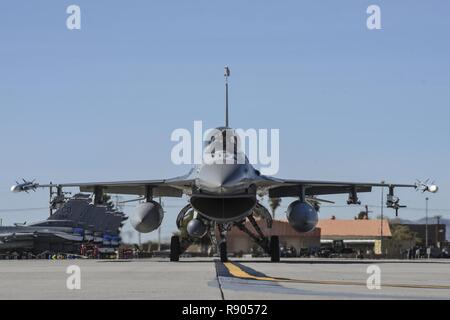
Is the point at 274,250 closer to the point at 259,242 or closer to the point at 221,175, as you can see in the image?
the point at 259,242

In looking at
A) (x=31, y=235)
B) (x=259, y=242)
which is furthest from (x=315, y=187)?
(x=31, y=235)

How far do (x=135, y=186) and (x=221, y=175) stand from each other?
8.74 m

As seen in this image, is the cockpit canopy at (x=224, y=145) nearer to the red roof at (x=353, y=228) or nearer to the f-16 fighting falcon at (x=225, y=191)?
the f-16 fighting falcon at (x=225, y=191)

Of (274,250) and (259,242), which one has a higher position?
(259,242)

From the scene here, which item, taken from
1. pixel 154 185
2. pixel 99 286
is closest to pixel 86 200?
pixel 154 185

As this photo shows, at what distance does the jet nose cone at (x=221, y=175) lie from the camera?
1073 inches

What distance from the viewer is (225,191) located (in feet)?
90.4

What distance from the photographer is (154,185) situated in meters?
33.4

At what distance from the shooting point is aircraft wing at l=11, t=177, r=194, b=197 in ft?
102

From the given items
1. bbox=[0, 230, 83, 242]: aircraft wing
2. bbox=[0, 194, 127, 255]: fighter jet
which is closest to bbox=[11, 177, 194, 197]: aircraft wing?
bbox=[0, 194, 127, 255]: fighter jet

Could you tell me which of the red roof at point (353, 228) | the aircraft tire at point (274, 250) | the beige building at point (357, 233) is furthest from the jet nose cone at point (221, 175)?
the red roof at point (353, 228)

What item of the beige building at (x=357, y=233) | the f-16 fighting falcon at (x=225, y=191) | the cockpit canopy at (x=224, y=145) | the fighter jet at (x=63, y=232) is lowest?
the beige building at (x=357, y=233)
